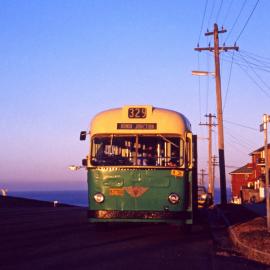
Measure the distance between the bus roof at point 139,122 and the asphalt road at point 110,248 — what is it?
2718 millimetres

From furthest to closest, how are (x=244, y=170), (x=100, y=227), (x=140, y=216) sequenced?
(x=244, y=170)
(x=100, y=227)
(x=140, y=216)

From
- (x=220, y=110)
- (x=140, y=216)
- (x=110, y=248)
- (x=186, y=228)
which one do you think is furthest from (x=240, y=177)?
(x=110, y=248)

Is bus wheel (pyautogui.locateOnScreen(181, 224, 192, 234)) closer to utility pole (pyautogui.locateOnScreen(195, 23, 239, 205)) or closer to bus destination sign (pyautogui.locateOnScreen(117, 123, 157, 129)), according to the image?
bus destination sign (pyautogui.locateOnScreen(117, 123, 157, 129))

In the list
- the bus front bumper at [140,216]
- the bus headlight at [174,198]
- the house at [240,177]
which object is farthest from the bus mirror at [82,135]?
the house at [240,177]

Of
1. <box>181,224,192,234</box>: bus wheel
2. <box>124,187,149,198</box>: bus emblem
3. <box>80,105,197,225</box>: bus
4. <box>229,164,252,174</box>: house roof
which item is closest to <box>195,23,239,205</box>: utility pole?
<box>181,224,192,234</box>: bus wheel

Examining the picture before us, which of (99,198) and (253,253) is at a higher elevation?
(99,198)

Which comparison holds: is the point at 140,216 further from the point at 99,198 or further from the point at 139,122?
the point at 139,122

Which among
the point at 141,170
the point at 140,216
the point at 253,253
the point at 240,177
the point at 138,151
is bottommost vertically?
the point at 253,253

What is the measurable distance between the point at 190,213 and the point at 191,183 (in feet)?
2.62

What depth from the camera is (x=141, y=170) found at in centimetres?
1405

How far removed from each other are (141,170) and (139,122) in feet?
4.25

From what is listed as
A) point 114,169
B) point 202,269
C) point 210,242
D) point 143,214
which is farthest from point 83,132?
point 202,269

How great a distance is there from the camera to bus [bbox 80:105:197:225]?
1398cm

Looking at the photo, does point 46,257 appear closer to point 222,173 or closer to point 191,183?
point 191,183
